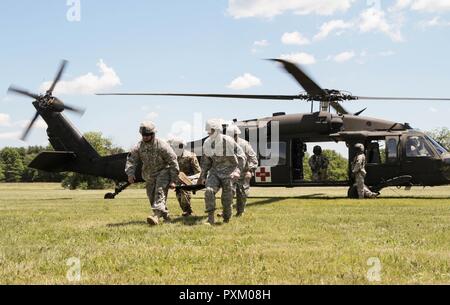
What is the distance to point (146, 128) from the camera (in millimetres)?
9469

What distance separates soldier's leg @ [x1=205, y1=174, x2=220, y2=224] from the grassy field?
0.34 metres

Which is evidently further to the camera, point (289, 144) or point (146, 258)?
point (289, 144)

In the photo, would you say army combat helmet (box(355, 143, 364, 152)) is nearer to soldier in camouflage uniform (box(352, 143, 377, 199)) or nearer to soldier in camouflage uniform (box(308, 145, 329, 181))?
soldier in camouflage uniform (box(352, 143, 377, 199))

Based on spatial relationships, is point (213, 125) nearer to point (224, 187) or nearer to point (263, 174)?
point (224, 187)

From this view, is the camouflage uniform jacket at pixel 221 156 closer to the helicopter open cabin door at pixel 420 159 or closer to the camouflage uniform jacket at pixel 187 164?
the camouflage uniform jacket at pixel 187 164

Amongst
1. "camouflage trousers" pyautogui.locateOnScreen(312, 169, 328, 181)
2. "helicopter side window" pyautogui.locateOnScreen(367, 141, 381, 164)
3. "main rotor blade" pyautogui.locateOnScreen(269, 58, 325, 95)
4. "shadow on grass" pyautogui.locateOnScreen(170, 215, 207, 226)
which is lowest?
"shadow on grass" pyautogui.locateOnScreen(170, 215, 207, 226)

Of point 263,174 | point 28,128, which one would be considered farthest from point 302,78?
point 28,128

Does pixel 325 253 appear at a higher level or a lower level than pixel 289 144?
lower

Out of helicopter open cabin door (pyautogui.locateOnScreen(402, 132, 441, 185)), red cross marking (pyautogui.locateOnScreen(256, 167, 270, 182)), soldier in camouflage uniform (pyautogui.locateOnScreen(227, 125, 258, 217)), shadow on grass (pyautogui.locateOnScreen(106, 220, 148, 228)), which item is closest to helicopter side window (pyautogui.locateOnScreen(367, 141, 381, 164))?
helicopter open cabin door (pyautogui.locateOnScreen(402, 132, 441, 185))

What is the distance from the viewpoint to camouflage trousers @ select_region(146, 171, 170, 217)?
9672mm
